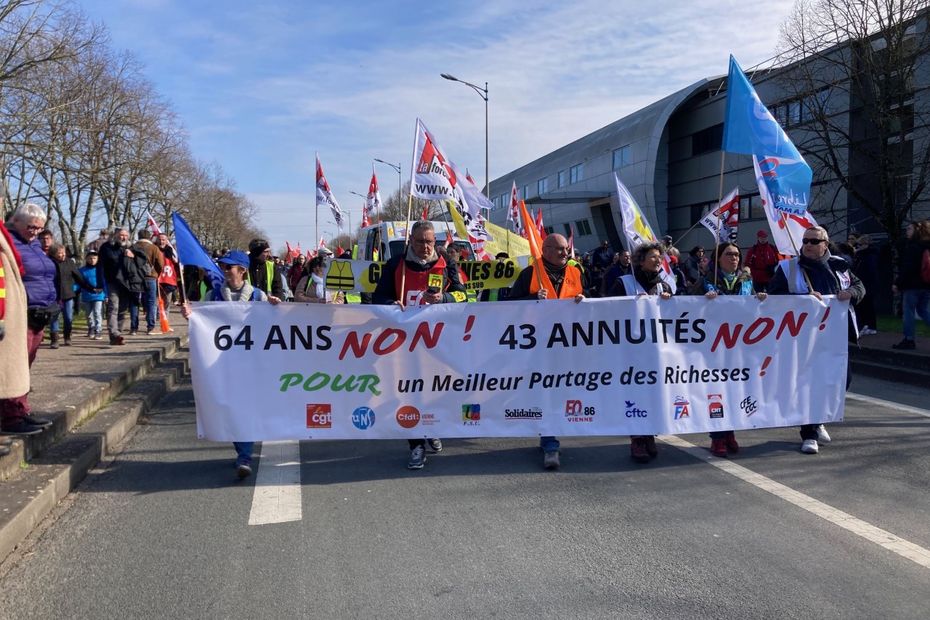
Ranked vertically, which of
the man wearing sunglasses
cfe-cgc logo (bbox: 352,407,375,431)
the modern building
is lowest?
cfe-cgc logo (bbox: 352,407,375,431)

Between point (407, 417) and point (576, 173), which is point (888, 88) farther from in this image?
point (576, 173)

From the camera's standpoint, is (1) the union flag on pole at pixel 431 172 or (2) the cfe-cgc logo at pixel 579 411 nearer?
(2) the cfe-cgc logo at pixel 579 411

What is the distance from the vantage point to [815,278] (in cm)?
645

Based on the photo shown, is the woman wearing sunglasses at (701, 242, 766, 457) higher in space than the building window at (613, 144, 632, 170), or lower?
lower

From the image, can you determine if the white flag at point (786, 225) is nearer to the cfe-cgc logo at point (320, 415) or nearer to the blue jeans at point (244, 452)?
the cfe-cgc logo at point (320, 415)

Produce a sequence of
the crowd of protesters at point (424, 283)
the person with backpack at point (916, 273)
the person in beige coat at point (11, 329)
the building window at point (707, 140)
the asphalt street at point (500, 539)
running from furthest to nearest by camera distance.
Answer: the building window at point (707, 140)
the person with backpack at point (916, 273)
the crowd of protesters at point (424, 283)
the person in beige coat at point (11, 329)
the asphalt street at point (500, 539)

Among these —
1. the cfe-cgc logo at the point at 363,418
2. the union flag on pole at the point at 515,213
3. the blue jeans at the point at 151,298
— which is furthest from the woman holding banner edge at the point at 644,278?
the union flag on pole at the point at 515,213

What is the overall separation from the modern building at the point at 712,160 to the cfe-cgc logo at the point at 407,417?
13.0 m

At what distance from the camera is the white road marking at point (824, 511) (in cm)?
402

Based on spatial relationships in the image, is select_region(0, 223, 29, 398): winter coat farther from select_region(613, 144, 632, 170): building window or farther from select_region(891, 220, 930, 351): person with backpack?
select_region(613, 144, 632, 170): building window

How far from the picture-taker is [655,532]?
4324 millimetres

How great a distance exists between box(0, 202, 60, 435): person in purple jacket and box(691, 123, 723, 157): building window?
34.1 metres

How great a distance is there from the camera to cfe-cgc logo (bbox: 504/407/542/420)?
19.2 ft

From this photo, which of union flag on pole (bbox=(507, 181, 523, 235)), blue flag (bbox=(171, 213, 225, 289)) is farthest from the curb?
union flag on pole (bbox=(507, 181, 523, 235))
